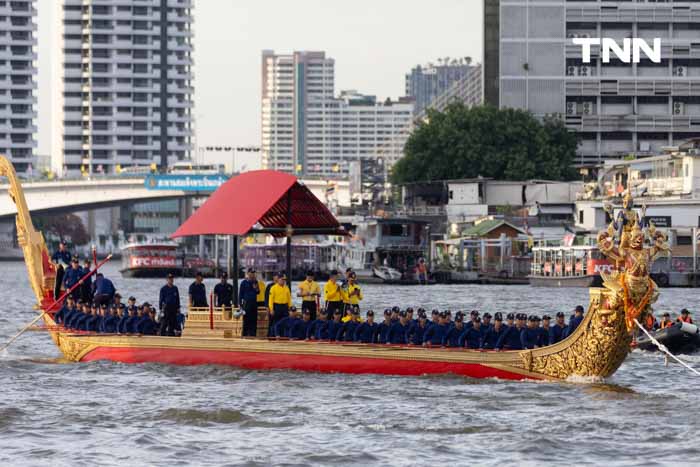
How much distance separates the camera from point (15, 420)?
26.8 metres

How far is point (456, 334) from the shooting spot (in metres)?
29.9

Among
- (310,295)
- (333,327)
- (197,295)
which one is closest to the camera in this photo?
(333,327)

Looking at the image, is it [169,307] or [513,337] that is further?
[169,307]

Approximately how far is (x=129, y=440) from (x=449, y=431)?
5323mm

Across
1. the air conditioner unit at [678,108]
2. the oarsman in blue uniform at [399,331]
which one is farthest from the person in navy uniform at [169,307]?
the air conditioner unit at [678,108]

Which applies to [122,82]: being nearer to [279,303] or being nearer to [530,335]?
[279,303]

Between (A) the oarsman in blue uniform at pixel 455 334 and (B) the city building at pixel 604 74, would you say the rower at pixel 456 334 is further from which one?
(B) the city building at pixel 604 74

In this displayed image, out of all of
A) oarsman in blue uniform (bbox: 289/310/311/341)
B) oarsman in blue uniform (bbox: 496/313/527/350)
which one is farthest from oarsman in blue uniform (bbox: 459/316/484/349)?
oarsman in blue uniform (bbox: 289/310/311/341)

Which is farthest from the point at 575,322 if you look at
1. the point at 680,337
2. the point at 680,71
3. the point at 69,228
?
the point at 69,228

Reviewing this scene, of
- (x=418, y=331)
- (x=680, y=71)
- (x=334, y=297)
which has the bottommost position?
(x=418, y=331)

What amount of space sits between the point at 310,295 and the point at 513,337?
5.18m

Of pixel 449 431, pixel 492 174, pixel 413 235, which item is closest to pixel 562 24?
pixel 492 174

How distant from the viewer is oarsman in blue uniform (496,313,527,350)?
1150 inches

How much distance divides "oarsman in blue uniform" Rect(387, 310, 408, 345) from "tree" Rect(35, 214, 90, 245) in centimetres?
15767
